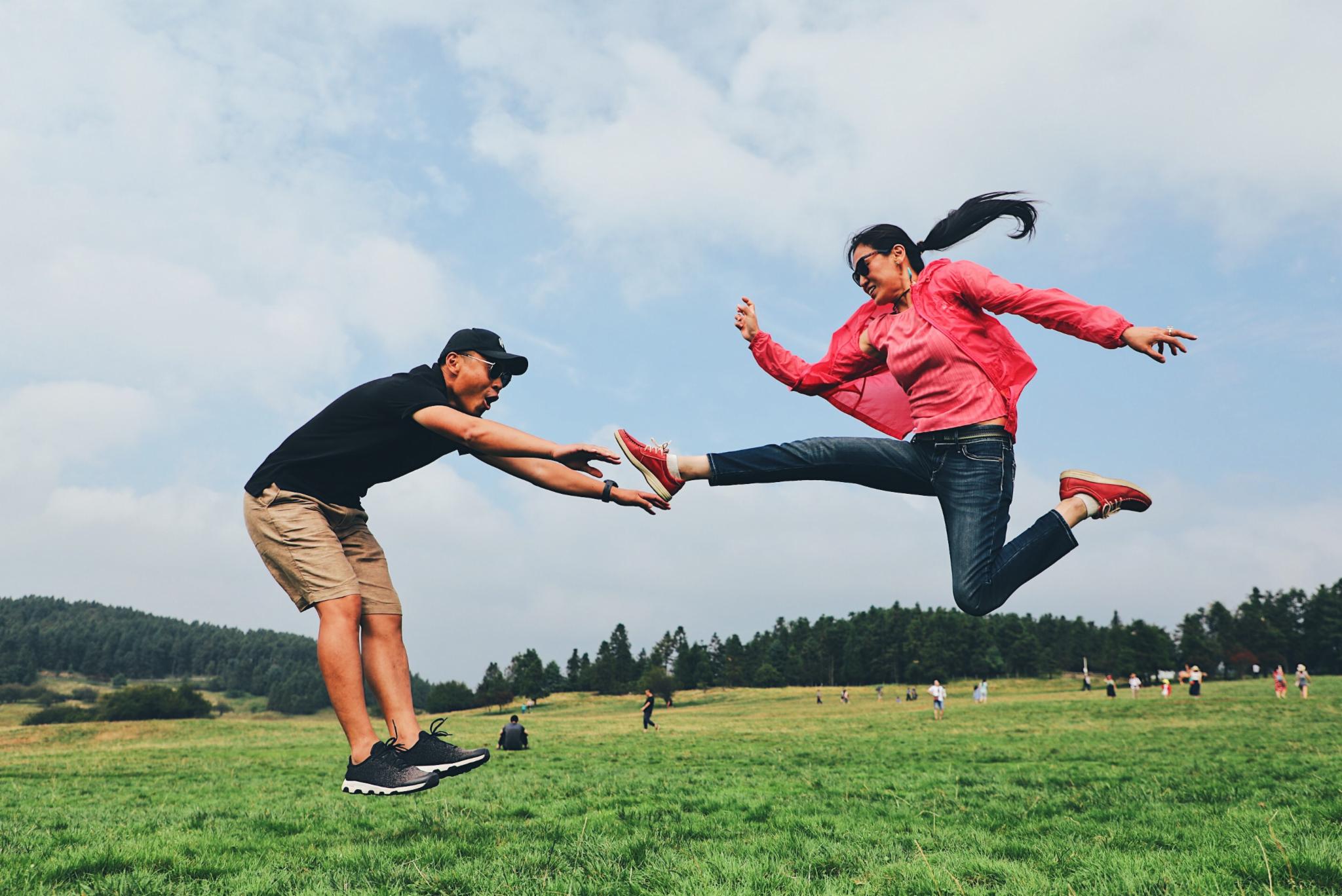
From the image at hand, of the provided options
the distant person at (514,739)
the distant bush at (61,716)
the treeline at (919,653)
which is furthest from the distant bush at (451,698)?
the distant person at (514,739)

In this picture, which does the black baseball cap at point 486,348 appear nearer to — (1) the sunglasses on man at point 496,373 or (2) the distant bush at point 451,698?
(1) the sunglasses on man at point 496,373

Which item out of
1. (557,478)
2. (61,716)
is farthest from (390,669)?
(61,716)

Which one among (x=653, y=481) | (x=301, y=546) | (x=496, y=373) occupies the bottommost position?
(x=301, y=546)

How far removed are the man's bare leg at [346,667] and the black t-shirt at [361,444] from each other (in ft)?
2.14

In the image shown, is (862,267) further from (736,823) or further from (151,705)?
(151,705)

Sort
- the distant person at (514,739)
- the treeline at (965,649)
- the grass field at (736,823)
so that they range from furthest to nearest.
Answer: the treeline at (965,649) < the distant person at (514,739) < the grass field at (736,823)

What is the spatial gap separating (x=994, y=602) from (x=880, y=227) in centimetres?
213

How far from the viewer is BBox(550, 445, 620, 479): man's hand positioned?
3914 mm

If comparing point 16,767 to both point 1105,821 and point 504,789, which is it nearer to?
point 504,789

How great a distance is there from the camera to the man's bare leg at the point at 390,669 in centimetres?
440

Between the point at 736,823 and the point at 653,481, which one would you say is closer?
the point at 653,481

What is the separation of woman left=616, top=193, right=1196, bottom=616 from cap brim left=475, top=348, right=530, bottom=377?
63 cm

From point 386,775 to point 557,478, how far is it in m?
1.72

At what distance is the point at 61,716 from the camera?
108 meters
